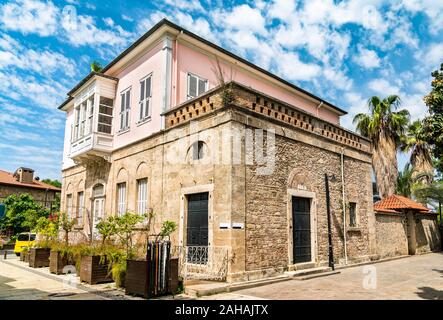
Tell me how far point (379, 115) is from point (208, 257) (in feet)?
64.7

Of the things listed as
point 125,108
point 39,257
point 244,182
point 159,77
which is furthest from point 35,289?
point 125,108

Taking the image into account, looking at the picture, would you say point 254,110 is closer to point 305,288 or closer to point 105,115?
point 305,288

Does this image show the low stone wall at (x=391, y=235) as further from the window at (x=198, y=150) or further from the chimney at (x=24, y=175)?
the chimney at (x=24, y=175)

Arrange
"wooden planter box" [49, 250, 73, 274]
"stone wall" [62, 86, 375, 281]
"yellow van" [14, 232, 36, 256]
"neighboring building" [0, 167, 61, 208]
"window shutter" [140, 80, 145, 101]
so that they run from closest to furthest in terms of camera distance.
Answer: "stone wall" [62, 86, 375, 281], "wooden planter box" [49, 250, 73, 274], "window shutter" [140, 80, 145, 101], "yellow van" [14, 232, 36, 256], "neighboring building" [0, 167, 61, 208]

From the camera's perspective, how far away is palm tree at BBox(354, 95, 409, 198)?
2398 cm

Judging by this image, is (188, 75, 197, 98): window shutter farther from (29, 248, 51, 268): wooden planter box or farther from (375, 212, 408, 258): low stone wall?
(375, 212, 408, 258): low stone wall

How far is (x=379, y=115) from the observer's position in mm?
24422

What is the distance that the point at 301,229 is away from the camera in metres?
12.1

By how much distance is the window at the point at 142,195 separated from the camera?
13.4 meters

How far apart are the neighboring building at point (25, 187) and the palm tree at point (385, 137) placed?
30.3m

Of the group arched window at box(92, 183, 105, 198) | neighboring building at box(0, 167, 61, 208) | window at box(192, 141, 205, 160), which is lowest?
arched window at box(92, 183, 105, 198)

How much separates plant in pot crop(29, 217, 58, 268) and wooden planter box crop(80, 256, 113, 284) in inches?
190

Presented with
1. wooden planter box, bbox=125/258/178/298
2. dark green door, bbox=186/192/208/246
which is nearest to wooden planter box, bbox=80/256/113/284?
wooden planter box, bbox=125/258/178/298

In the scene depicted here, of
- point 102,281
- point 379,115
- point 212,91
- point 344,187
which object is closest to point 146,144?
point 212,91
